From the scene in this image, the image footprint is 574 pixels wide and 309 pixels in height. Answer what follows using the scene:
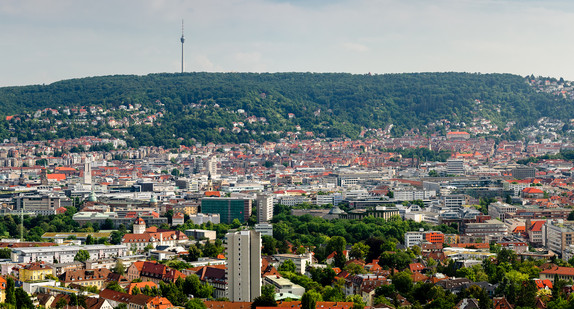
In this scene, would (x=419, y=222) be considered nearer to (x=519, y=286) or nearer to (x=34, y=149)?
(x=519, y=286)

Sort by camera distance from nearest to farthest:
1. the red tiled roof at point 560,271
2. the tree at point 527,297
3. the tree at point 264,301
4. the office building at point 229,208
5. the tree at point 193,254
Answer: the tree at point 264,301 → the tree at point 527,297 → the red tiled roof at point 560,271 → the tree at point 193,254 → the office building at point 229,208

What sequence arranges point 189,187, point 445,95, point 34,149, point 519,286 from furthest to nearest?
point 445,95 < point 34,149 < point 189,187 < point 519,286

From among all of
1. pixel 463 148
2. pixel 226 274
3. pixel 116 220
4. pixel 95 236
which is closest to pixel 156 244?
pixel 95 236

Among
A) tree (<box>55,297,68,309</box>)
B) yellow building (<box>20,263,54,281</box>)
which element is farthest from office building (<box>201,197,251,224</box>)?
tree (<box>55,297,68,309</box>)

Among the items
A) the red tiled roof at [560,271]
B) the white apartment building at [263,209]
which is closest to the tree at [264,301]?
the red tiled roof at [560,271]

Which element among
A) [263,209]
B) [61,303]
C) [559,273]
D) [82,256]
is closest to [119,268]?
[82,256]

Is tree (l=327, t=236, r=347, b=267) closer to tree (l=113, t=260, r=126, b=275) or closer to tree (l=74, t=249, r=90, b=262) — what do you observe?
tree (l=113, t=260, r=126, b=275)

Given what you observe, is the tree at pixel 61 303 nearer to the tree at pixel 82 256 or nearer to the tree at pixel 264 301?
the tree at pixel 264 301
